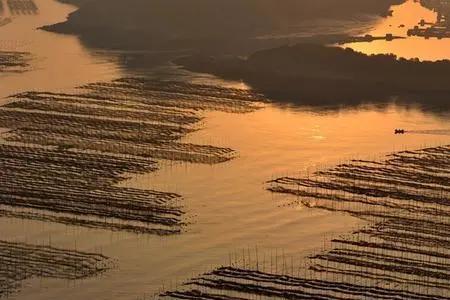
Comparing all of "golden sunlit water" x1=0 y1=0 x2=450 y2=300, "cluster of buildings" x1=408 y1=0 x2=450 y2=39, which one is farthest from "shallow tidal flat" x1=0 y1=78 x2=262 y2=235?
"cluster of buildings" x1=408 y1=0 x2=450 y2=39

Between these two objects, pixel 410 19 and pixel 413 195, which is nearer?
pixel 413 195

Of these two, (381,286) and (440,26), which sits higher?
(440,26)

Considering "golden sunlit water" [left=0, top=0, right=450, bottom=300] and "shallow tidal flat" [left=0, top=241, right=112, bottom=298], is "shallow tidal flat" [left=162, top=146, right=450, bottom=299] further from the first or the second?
"shallow tidal flat" [left=0, top=241, right=112, bottom=298]

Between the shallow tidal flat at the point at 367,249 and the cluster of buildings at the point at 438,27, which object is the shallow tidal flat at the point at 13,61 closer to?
the shallow tidal flat at the point at 367,249

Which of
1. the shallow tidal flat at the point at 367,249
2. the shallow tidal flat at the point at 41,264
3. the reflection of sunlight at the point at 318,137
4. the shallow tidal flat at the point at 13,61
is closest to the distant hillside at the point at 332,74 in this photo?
the reflection of sunlight at the point at 318,137

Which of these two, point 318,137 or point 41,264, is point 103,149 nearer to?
point 318,137

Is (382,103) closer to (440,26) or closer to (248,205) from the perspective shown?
(248,205)

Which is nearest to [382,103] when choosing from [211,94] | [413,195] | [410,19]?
[211,94]
